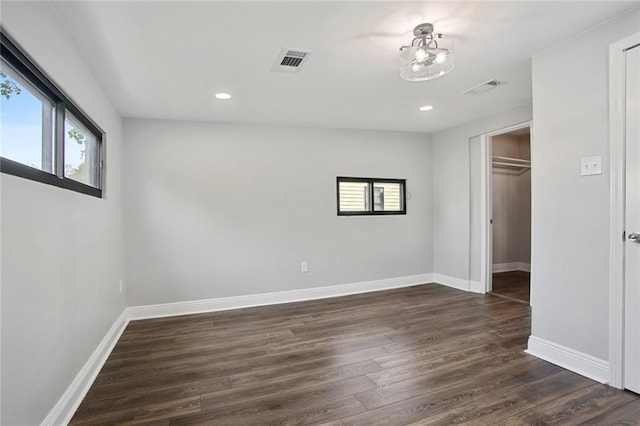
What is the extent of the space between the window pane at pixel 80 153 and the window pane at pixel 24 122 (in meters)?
0.24

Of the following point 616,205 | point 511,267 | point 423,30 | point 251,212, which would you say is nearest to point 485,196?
point 616,205

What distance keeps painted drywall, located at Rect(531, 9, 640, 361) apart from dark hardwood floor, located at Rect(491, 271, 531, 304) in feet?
5.99

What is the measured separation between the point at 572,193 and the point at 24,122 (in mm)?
3330

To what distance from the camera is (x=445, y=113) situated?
405 centimetres

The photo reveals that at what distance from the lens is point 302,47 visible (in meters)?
2.32

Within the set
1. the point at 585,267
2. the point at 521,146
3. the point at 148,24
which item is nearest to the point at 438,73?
the point at 585,267

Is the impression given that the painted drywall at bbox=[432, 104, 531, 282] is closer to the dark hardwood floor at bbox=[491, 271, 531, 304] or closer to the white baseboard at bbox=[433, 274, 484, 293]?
the white baseboard at bbox=[433, 274, 484, 293]

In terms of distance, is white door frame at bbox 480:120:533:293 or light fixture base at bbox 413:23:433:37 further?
white door frame at bbox 480:120:533:293

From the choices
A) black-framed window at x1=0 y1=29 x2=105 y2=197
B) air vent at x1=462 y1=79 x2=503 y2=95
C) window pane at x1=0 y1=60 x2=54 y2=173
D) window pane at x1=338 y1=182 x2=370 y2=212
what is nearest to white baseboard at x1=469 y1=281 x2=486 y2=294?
window pane at x1=338 y1=182 x2=370 y2=212

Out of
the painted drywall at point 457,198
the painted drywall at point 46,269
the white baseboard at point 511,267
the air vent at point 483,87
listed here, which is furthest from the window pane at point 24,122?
the white baseboard at point 511,267

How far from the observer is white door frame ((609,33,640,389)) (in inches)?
80.8

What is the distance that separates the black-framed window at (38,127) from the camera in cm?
146

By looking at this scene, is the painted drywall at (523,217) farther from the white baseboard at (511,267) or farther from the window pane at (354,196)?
the window pane at (354,196)

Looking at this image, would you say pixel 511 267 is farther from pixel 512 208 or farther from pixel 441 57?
pixel 441 57
